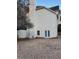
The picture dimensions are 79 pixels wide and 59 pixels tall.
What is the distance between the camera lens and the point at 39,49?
3381 mm

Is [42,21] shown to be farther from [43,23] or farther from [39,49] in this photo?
[39,49]

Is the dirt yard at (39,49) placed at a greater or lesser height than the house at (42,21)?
lesser

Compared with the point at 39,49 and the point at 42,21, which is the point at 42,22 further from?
the point at 39,49

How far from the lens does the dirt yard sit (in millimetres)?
3373

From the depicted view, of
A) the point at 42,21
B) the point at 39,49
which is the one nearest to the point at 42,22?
the point at 42,21

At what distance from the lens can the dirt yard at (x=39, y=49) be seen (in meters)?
3.37

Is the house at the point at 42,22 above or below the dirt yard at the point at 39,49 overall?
above

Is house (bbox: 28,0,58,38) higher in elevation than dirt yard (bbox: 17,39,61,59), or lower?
higher

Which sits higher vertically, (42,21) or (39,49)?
(42,21)
